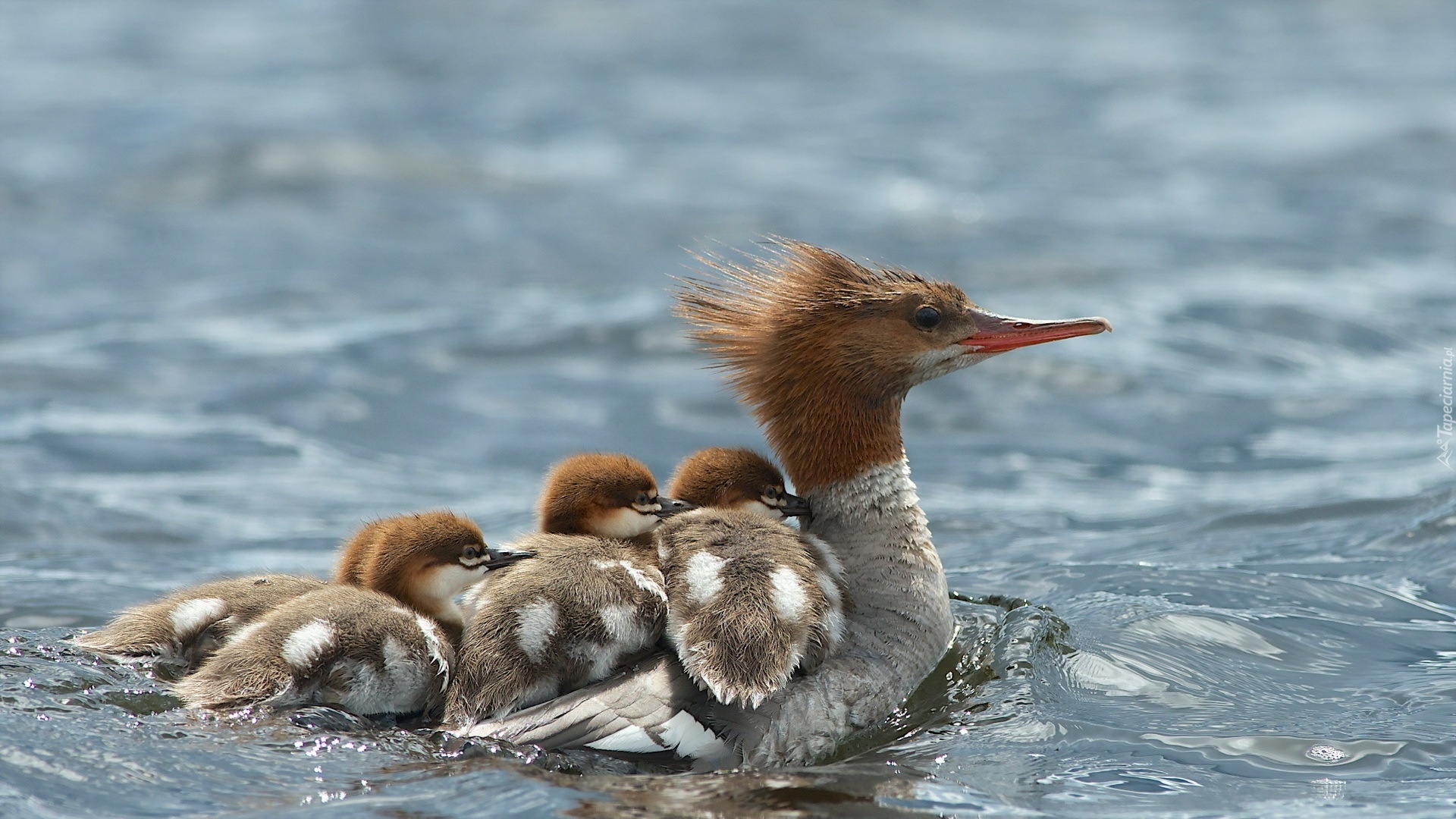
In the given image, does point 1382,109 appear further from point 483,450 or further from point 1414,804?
point 1414,804

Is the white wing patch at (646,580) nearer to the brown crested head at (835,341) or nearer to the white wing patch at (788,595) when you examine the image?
the white wing patch at (788,595)

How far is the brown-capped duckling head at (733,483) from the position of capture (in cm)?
618

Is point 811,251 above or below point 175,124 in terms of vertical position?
below

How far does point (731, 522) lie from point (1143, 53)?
20.1 m

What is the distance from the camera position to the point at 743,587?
5.41 m

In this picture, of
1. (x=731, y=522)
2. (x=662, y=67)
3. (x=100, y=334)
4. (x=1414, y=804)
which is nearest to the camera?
(x=1414, y=804)

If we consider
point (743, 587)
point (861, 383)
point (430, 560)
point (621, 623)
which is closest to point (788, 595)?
point (743, 587)

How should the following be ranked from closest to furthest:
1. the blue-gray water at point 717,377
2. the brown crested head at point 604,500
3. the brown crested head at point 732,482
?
the blue-gray water at point 717,377 < the brown crested head at point 604,500 < the brown crested head at point 732,482

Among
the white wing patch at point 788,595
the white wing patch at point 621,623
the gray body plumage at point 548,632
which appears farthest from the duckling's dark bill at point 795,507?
the white wing patch at point 621,623

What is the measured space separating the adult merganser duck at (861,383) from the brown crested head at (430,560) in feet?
4.30

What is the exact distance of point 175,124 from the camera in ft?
62.2

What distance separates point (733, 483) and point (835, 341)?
0.68 metres

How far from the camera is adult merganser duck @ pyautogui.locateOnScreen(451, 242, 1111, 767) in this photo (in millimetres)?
6070

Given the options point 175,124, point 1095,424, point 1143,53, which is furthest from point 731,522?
point 1143,53
